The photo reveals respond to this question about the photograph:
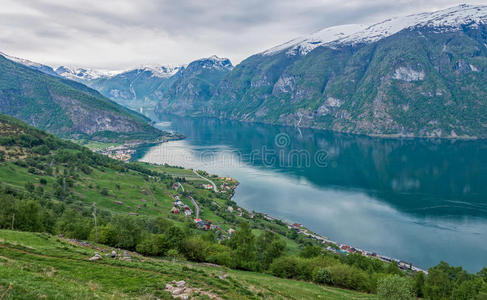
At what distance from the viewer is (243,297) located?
18.5 m

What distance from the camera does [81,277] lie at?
17391 millimetres

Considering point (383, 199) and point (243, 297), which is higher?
point (243, 297)

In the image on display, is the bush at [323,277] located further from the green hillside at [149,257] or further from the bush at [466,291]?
→ the bush at [466,291]

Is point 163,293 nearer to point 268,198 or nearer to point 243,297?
point 243,297

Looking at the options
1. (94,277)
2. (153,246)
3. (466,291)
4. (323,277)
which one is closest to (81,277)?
(94,277)

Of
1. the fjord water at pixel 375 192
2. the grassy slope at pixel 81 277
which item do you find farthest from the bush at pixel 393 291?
the fjord water at pixel 375 192

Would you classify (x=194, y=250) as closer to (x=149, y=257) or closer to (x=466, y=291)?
(x=149, y=257)

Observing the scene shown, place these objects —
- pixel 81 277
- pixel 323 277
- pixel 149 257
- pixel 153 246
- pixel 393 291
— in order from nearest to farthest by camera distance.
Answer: pixel 81 277 < pixel 393 291 < pixel 149 257 < pixel 153 246 < pixel 323 277

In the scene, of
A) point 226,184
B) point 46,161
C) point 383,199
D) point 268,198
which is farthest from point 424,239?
point 46,161

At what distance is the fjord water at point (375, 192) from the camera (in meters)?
69.7

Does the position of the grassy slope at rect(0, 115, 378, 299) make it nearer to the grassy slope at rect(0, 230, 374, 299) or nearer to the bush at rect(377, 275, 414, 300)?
the grassy slope at rect(0, 230, 374, 299)

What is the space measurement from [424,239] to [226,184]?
66390 mm

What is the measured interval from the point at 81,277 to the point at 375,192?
4211 inches

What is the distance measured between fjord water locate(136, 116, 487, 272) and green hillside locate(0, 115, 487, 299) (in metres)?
16.3
